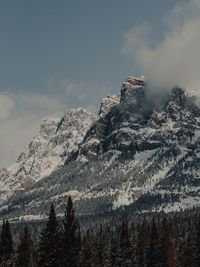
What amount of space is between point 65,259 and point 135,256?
92.8 m

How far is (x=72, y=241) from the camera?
83.3 meters

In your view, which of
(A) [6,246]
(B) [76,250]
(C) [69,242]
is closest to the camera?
(C) [69,242]

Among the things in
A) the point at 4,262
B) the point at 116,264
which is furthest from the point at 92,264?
the point at 4,262

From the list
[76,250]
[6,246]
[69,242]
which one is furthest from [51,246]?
[6,246]

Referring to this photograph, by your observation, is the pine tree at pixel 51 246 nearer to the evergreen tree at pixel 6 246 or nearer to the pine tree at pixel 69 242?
the pine tree at pixel 69 242

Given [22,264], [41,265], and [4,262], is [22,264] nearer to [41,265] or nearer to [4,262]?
[4,262]

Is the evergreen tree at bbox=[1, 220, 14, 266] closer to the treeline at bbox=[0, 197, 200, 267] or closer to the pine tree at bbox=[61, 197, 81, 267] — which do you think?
the treeline at bbox=[0, 197, 200, 267]

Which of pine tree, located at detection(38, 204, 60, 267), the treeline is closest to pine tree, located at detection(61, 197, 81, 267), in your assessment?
the treeline

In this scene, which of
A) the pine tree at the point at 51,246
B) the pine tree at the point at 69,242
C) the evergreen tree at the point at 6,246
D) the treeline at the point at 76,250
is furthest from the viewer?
the evergreen tree at the point at 6,246

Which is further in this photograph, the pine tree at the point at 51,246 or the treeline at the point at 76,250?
the treeline at the point at 76,250

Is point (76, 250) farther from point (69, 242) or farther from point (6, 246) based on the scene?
point (6, 246)

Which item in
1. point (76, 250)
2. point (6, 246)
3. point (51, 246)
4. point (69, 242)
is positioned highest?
point (6, 246)

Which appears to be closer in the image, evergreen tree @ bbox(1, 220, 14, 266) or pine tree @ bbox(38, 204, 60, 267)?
pine tree @ bbox(38, 204, 60, 267)

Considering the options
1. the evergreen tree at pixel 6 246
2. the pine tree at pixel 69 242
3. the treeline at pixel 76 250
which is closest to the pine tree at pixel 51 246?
the treeline at pixel 76 250
